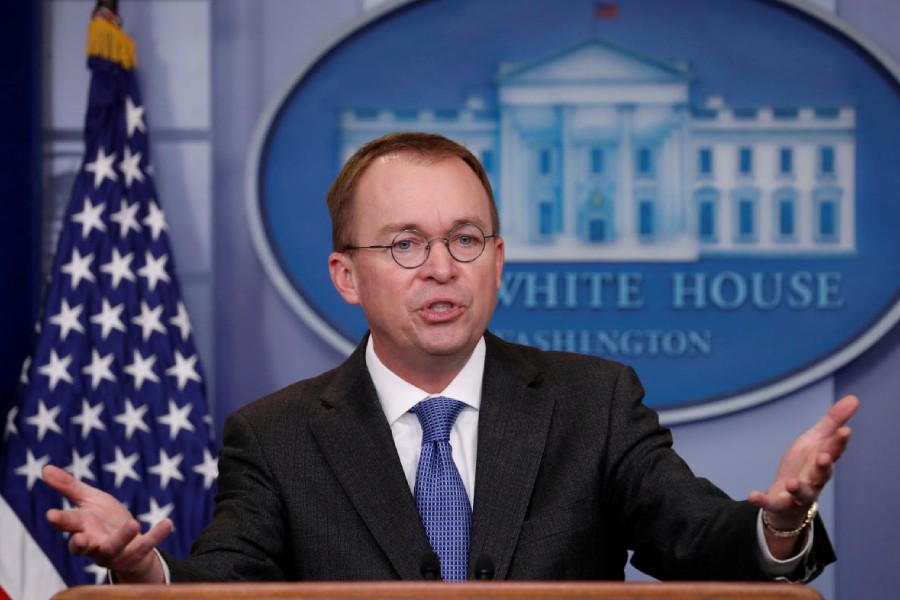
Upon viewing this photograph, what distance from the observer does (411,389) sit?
1.97 m

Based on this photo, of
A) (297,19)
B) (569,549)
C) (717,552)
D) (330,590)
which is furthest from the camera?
(297,19)

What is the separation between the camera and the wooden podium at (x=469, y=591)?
44.9 inches

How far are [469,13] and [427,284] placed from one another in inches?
64.1

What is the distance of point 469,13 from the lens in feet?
10.8

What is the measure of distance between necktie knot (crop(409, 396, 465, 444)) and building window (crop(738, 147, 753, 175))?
5.32 ft

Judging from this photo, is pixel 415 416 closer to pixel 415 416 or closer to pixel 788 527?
pixel 415 416

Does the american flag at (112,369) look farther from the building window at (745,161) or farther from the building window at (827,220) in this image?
the building window at (827,220)

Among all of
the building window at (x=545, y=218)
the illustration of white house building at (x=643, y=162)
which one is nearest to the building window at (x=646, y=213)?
the illustration of white house building at (x=643, y=162)

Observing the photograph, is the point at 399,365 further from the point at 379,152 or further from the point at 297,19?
the point at 297,19

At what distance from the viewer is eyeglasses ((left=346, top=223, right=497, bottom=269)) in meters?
1.90

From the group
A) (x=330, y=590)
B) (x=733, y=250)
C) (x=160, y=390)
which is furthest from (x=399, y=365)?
(x=733, y=250)

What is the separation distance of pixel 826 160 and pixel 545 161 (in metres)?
0.83

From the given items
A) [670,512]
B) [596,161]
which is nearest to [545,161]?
[596,161]

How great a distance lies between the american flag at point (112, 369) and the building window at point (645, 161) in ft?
4.63
